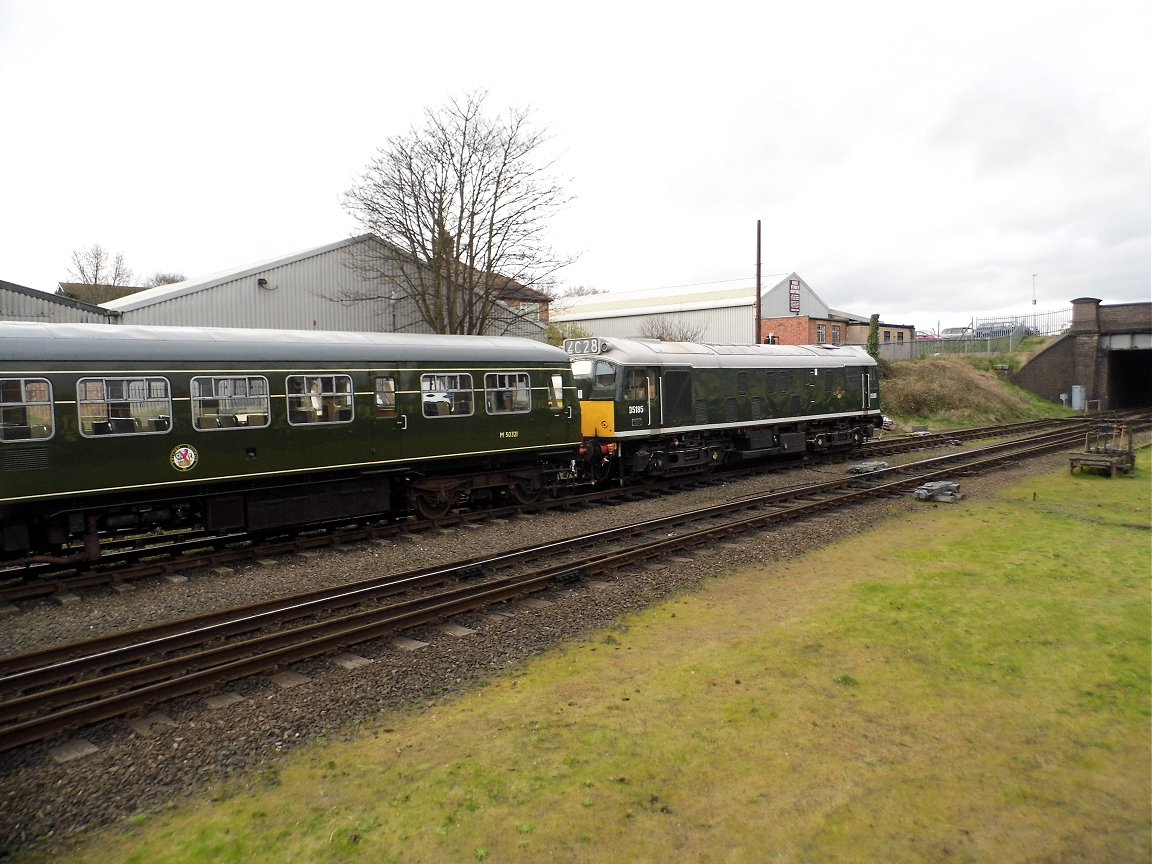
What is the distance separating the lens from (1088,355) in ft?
146

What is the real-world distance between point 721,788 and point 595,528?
28.0 feet

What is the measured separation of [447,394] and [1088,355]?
45.1 meters

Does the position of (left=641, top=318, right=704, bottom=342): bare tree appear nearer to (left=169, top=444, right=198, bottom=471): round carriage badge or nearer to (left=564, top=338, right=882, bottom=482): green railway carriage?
(left=564, top=338, right=882, bottom=482): green railway carriage

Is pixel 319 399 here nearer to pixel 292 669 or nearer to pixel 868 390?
pixel 292 669

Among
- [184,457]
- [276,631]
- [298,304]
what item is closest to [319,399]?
[184,457]

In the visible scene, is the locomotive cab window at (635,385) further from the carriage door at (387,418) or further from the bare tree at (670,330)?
the bare tree at (670,330)

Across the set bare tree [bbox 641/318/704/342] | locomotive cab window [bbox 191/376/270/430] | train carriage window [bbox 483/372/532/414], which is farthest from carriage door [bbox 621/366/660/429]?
bare tree [bbox 641/318/704/342]

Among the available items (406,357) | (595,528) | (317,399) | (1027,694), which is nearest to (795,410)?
(595,528)

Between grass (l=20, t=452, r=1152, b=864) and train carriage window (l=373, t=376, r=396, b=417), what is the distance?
6374 mm

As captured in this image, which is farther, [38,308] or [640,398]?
[38,308]

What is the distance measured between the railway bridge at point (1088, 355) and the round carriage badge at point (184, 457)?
47086 millimetres

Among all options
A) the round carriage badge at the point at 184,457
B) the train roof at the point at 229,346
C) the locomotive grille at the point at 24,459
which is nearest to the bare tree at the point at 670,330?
the train roof at the point at 229,346

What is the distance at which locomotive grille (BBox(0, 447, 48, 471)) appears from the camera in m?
9.66

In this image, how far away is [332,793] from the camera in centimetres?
522
